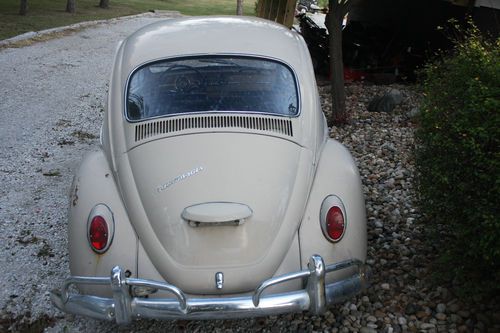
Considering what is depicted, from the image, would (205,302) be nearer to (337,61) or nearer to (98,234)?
(98,234)

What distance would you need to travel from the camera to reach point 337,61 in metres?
7.11

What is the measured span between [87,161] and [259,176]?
131 cm

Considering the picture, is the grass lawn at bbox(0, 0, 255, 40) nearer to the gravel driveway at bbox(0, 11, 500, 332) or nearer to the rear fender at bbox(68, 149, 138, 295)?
the gravel driveway at bbox(0, 11, 500, 332)

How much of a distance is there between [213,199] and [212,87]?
1.17m

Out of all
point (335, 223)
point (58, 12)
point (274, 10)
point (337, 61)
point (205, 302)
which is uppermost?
point (274, 10)

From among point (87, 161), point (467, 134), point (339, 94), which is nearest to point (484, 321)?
point (467, 134)

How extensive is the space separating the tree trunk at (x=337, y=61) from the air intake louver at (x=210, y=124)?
367cm

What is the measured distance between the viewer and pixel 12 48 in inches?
486

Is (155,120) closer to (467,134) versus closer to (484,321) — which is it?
(467,134)

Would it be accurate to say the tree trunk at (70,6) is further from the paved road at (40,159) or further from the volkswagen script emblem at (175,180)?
the volkswagen script emblem at (175,180)

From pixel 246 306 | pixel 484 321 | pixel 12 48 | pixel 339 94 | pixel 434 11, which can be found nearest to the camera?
pixel 246 306

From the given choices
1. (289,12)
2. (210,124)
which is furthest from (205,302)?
(289,12)

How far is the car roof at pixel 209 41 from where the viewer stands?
3.94 metres

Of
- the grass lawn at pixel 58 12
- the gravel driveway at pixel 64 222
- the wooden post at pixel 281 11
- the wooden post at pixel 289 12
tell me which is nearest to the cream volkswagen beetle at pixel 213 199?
the gravel driveway at pixel 64 222
